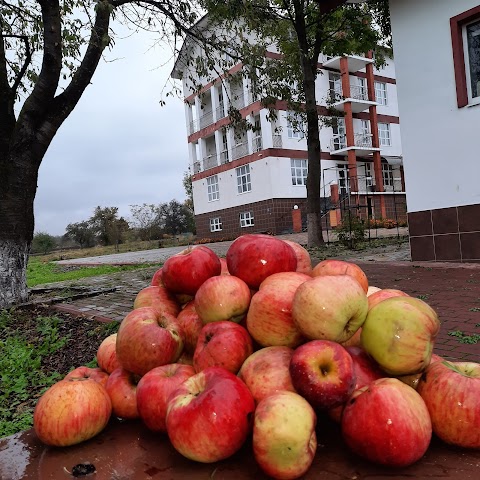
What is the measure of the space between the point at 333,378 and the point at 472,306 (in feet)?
13.0

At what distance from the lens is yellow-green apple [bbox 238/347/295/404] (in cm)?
140

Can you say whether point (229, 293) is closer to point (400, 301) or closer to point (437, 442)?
point (400, 301)

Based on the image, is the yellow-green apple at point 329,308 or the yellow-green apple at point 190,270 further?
the yellow-green apple at point 190,270

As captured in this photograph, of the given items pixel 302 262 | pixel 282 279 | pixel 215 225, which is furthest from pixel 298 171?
pixel 282 279

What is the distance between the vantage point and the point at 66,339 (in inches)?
183

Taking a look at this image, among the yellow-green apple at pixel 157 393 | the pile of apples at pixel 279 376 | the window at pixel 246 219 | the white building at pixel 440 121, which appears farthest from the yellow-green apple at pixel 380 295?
the window at pixel 246 219

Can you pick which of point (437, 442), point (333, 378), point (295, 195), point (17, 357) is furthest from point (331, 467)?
point (295, 195)

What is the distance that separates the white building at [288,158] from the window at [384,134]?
80 mm

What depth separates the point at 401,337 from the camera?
1.36m

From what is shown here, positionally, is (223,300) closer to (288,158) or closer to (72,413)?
(72,413)

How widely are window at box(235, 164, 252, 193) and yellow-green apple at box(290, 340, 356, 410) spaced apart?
30750 millimetres

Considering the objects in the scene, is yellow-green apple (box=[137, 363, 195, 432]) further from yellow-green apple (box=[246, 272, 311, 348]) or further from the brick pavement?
the brick pavement

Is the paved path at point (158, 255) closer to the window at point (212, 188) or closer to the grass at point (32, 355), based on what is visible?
the grass at point (32, 355)

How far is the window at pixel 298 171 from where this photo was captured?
3073cm
